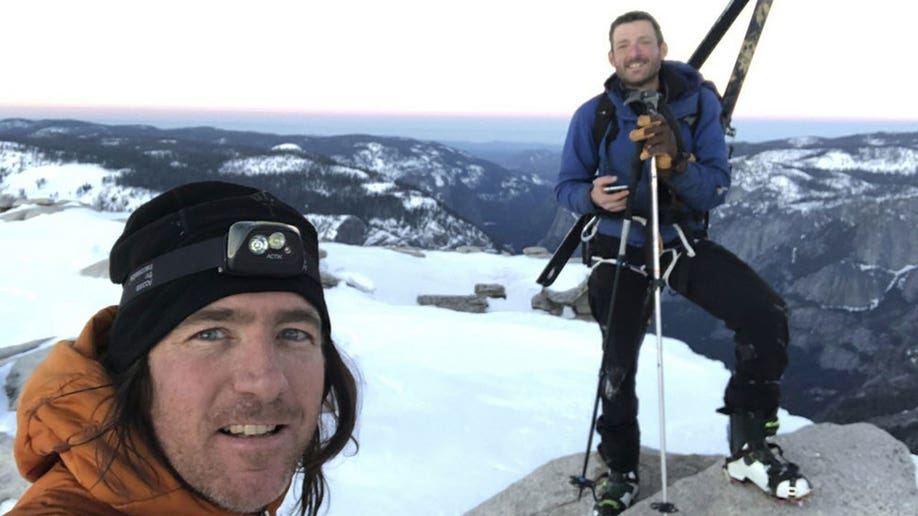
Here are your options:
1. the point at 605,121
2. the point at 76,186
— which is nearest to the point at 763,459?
the point at 605,121

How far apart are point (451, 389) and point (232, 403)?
785 centimetres

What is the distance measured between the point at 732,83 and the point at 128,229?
5404mm

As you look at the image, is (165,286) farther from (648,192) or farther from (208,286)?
(648,192)

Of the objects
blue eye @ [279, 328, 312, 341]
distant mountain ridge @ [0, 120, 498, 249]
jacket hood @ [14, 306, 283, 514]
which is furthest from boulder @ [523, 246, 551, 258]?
distant mountain ridge @ [0, 120, 498, 249]

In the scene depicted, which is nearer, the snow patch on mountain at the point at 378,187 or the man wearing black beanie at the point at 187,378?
the man wearing black beanie at the point at 187,378

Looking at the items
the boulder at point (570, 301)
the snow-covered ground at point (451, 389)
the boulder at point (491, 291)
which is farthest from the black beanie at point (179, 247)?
the boulder at point (491, 291)

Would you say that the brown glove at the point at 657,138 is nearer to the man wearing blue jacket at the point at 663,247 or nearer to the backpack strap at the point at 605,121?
the man wearing blue jacket at the point at 663,247

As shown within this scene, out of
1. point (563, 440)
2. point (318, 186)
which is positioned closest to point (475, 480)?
point (563, 440)

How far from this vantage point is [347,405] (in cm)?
284

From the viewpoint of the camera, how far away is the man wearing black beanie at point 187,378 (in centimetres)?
188

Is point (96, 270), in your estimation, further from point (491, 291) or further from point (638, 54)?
point (638, 54)

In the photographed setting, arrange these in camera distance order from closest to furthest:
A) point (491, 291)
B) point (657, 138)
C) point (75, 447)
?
point (75, 447)
point (657, 138)
point (491, 291)

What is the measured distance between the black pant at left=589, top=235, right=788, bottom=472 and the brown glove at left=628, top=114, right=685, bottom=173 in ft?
2.42

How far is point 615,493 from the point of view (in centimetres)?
484
